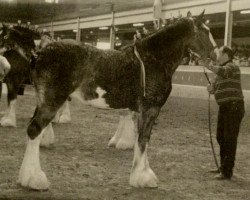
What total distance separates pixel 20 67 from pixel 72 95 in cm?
462

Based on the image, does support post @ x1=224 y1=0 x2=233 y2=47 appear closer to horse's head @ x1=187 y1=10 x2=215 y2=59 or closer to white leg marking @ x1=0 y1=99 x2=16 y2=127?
white leg marking @ x1=0 y1=99 x2=16 y2=127

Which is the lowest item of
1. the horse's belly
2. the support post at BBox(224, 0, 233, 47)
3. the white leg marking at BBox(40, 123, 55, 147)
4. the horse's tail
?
the white leg marking at BBox(40, 123, 55, 147)

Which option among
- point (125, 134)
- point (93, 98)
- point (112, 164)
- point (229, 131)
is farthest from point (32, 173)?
point (125, 134)

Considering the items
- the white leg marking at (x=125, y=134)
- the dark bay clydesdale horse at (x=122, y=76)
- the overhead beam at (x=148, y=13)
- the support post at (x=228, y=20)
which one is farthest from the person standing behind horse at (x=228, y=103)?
Answer: the support post at (x=228, y=20)

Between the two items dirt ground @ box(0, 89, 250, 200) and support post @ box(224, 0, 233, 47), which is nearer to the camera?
dirt ground @ box(0, 89, 250, 200)

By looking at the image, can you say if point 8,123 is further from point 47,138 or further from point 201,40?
point 201,40

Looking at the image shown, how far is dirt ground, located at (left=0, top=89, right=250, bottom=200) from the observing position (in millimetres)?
5645

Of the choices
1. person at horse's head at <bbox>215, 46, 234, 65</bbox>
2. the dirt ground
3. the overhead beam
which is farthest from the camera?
the overhead beam

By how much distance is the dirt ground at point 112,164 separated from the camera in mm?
5645

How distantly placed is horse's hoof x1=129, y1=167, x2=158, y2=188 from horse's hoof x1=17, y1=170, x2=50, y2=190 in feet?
3.54

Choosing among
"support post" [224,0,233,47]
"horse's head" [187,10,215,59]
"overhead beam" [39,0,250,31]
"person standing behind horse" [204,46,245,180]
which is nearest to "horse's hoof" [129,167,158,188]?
"person standing behind horse" [204,46,245,180]

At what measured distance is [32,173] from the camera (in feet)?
18.3

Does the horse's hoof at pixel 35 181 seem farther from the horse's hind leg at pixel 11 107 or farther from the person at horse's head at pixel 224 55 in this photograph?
the horse's hind leg at pixel 11 107

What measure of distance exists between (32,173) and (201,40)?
274 centimetres
